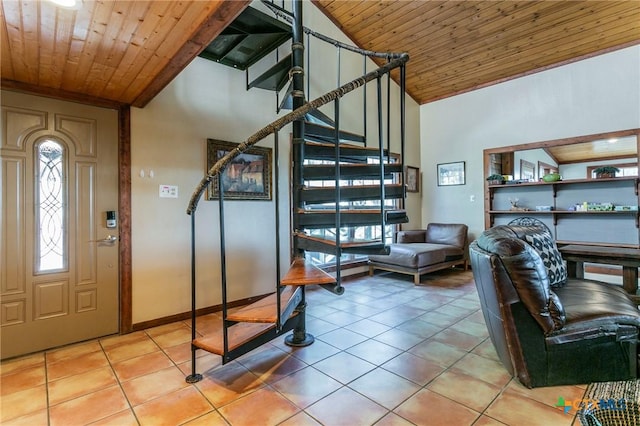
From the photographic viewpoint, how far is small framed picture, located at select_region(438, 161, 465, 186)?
5.67m

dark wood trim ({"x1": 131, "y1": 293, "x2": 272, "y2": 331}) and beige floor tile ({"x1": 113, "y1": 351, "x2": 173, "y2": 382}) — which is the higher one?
dark wood trim ({"x1": 131, "y1": 293, "x2": 272, "y2": 331})

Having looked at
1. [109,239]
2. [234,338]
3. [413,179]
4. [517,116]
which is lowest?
[234,338]

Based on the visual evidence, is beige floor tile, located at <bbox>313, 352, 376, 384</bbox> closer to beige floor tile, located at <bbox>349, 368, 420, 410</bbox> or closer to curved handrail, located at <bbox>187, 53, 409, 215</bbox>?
beige floor tile, located at <bbox>349, 368, 420, 410</bbox>

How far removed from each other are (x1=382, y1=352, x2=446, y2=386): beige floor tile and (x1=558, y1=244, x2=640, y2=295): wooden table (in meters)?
1.76

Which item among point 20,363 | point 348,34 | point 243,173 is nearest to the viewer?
point 20,363

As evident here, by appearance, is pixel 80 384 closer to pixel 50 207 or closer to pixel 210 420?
pixel 210 420

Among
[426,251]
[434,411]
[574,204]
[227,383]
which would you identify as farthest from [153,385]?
[574,204]

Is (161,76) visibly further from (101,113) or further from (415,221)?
(415,221)

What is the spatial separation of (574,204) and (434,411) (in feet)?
14.9

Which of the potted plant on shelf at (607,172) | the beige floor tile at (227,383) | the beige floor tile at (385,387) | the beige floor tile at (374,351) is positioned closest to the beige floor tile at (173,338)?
the beige floor tile at (227,383)

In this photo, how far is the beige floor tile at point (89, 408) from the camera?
1662mm

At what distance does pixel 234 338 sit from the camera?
81.4 inches

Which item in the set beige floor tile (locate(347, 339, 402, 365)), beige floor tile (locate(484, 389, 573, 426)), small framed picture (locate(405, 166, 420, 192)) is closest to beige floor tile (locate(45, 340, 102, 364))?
beige floor tile (locate(347, 339, 402, 365))

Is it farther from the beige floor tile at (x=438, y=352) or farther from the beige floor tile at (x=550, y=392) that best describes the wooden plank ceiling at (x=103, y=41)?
the beige floor tile at (x=550, y=392)
